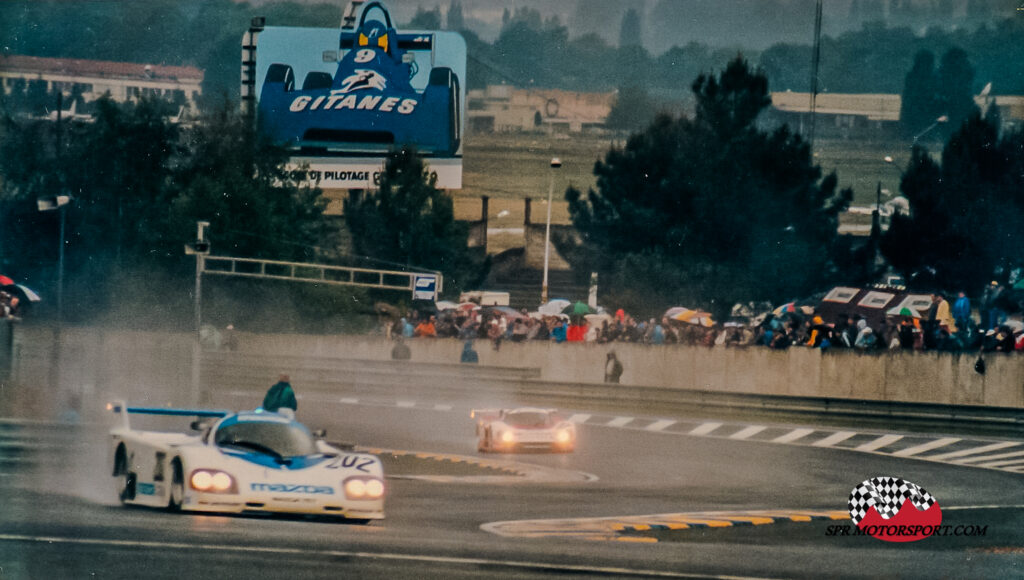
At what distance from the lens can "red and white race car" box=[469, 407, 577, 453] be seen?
23.4 metres

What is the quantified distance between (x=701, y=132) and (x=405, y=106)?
9.83 meters

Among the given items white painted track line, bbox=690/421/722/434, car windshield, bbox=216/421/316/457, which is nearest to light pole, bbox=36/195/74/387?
white painted track line, bbox=690/421/722/434

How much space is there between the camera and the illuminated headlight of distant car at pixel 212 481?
11.9 m

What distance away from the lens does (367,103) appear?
38.9 m

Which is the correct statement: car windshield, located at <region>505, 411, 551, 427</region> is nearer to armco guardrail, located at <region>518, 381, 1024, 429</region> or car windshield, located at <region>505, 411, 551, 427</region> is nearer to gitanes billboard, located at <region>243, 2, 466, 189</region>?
armco guardrail, located at <region>518, 381, 1024, 429</region>

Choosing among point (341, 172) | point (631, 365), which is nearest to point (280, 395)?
point (631, 365)

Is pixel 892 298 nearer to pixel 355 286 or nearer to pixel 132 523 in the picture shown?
pixel 355 286

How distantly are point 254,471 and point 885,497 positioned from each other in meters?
9.22

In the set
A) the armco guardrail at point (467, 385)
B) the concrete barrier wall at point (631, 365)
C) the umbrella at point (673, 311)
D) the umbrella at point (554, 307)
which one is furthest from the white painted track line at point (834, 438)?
the umbrella at point (554, 307)

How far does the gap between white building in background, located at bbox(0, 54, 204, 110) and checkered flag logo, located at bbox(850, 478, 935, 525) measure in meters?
22.7

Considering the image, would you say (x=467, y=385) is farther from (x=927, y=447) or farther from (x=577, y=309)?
(x=927, y=447)

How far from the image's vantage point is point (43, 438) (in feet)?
70.9

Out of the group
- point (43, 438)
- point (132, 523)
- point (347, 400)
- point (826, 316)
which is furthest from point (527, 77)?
point (132, 523)

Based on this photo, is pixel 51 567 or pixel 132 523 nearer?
pixel 51 567
